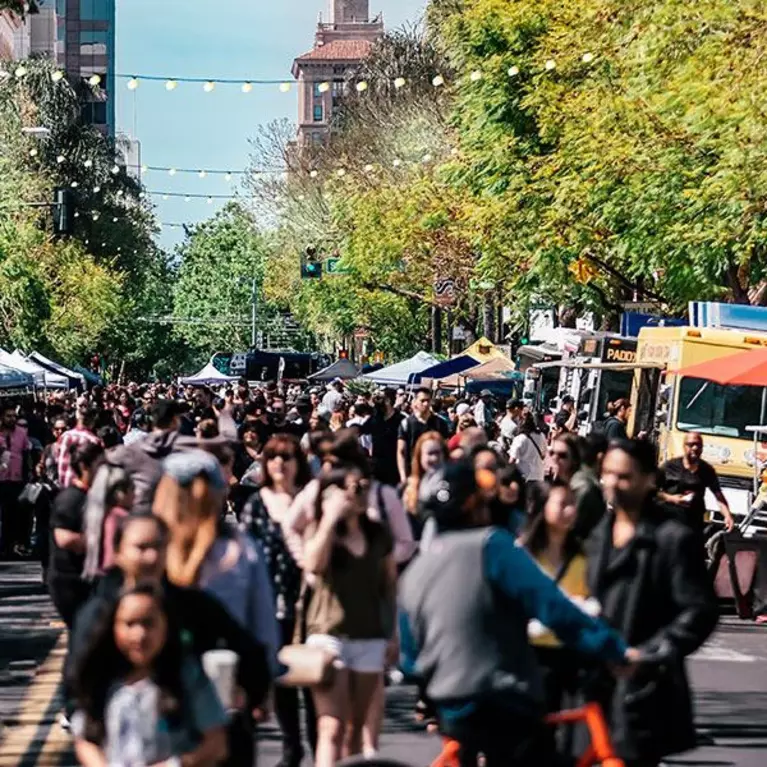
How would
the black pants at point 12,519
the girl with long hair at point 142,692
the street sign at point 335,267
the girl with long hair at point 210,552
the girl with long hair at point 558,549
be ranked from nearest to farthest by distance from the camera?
the girl with long hair at point 142,692, the girl with long hair at point 210,552, the girl with long hair at point 558,549, the black pants at point 12,519, the street sign at point 335,267

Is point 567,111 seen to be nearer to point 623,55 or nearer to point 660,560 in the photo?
point 623,55

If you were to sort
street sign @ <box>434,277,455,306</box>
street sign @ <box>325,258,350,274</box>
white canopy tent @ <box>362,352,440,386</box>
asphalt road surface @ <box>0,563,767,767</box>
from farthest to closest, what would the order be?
street sign @ <box>325,258,350,274</box>
street sign @ <box>434,277,455,306</box>
white canopy tent @ <box>362,352,440,386</box>
asphalt road surface @ <box>0,563,767,767</box>

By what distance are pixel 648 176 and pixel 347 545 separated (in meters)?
26.1

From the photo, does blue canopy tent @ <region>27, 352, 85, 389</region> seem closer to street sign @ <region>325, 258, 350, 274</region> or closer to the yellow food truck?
street sign @ <region>325, 258, 350, 274</region>

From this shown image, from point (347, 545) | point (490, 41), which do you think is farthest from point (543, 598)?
point (490, 41)

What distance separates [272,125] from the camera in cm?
9775

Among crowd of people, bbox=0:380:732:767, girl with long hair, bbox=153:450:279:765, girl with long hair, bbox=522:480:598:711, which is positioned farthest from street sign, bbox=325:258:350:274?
girl with long hair, bbox=153:450:279:765

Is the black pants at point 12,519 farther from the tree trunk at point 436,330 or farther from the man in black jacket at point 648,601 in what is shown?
the tree trunk at point 436,330

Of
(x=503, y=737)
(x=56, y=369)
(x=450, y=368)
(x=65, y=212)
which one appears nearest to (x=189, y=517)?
(x=503, y=737)

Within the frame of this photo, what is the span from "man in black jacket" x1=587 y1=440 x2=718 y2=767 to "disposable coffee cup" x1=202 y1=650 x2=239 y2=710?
186 cm

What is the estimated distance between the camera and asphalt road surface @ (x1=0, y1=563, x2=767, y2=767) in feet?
39.5

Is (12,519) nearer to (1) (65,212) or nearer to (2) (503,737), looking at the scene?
(1) (65,212)

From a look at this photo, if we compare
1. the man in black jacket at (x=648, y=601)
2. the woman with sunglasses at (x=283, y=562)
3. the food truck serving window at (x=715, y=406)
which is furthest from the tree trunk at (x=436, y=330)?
the man in black jacket at (x=648, y=601)

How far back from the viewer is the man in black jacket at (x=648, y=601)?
844 cm
